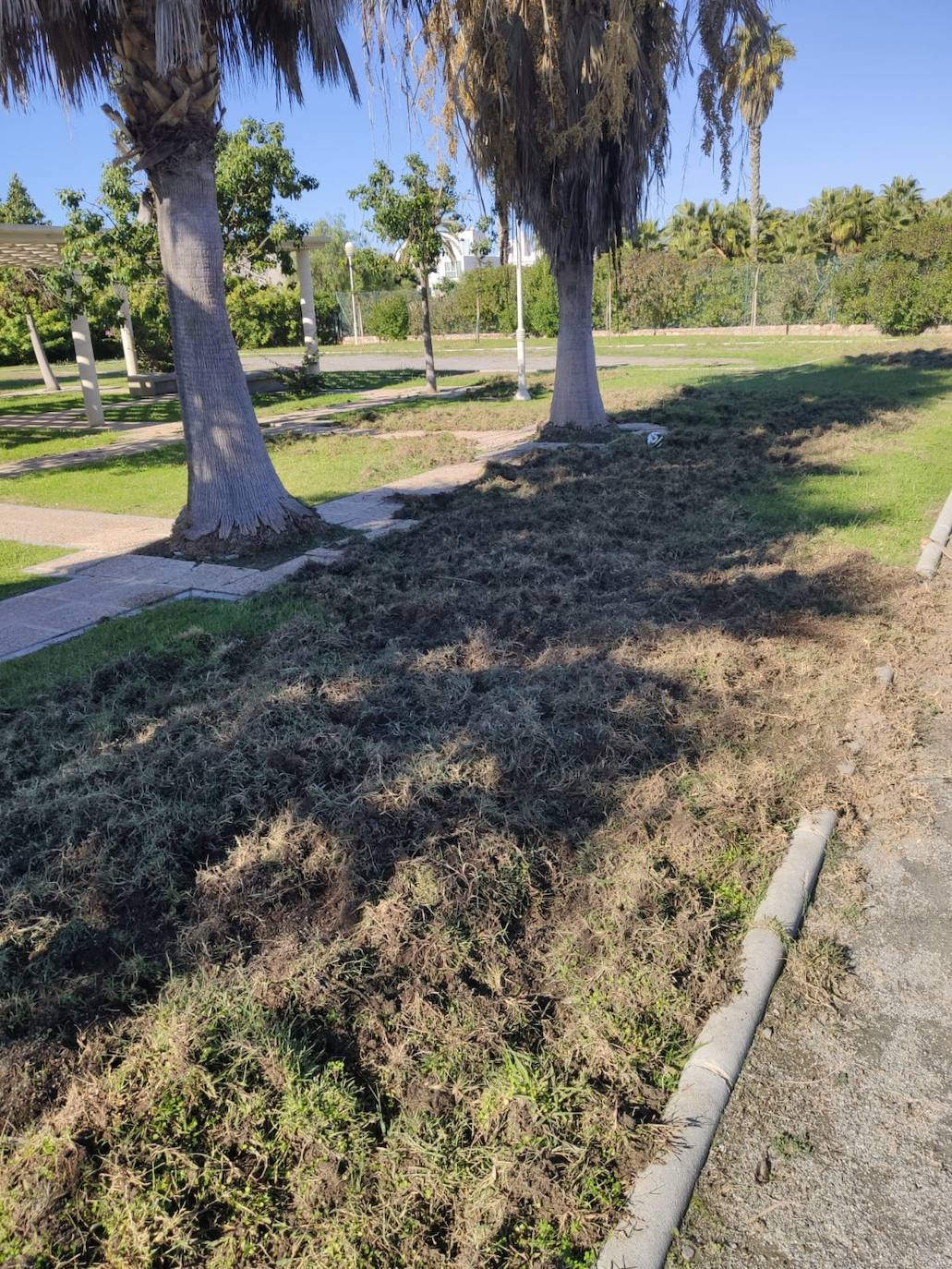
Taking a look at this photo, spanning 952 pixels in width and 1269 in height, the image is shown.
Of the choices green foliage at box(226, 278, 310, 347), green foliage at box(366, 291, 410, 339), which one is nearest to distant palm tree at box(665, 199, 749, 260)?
green foliage at box(366, 291, 410, 339)

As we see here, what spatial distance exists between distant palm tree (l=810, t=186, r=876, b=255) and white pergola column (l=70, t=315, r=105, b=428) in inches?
1190

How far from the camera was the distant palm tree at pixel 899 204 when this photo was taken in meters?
34.2

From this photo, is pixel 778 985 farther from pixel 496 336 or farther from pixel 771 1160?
pixel 496 336

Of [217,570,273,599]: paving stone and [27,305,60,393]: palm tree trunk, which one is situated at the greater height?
[27,305,60,393]: palm tree trunk

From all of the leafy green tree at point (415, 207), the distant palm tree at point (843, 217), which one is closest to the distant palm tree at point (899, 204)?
the distant palm tree at point (843, 217)

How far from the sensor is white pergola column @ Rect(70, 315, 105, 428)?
16.1 m

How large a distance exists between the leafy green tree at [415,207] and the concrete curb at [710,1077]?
1692cm

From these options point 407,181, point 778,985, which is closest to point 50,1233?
point 778,985

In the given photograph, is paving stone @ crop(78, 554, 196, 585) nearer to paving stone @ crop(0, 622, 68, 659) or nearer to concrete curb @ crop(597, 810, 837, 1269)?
paving stone @ crop(0, 622, 68, 659)

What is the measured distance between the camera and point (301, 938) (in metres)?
2.68

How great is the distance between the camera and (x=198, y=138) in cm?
685

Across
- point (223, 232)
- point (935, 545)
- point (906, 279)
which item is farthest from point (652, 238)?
point (935, 545)

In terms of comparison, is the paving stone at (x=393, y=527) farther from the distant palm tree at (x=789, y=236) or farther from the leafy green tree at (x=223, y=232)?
the distant palm tree at (x=789, y=236)

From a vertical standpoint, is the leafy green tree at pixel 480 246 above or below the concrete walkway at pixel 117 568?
above
